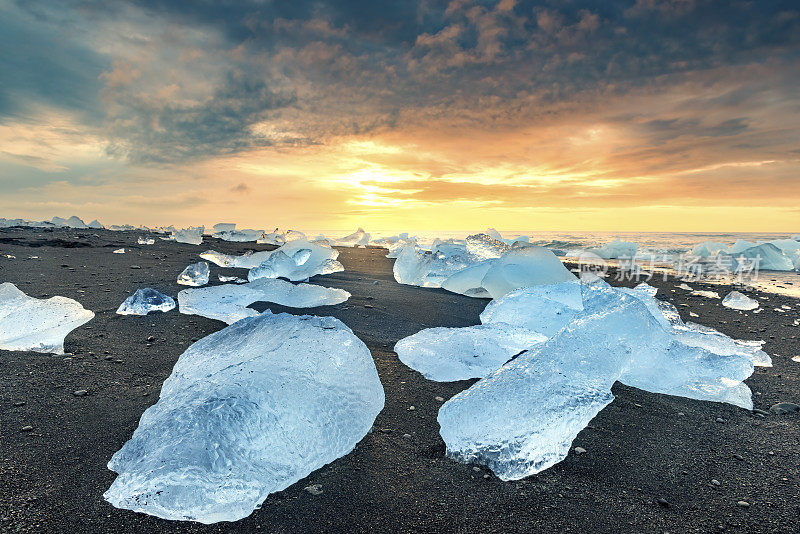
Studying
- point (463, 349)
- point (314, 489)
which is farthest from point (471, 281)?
point (314, 489)

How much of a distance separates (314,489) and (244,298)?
6.90 feet

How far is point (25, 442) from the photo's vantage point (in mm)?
1380

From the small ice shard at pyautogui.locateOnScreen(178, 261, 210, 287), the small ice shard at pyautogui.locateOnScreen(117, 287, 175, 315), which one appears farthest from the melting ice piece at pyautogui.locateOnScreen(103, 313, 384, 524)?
the small ice shard at pyautogui.locateOnScreen(178, 261, 210, 287)

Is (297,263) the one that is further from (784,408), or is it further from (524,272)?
(784,408)

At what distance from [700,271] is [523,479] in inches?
316

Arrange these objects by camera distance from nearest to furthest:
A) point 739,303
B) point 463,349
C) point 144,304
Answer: point 463,349
point 144,304
point 739,303

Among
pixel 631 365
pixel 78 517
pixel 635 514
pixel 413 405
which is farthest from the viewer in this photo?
→ pixel 631 365

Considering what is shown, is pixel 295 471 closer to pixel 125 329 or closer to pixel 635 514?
pixel 635 514

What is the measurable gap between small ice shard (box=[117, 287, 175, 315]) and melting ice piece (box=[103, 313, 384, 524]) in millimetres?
1222

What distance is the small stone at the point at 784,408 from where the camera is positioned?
1.87 meters

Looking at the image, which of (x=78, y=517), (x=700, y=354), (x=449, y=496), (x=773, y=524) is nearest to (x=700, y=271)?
(x=700, y=354)

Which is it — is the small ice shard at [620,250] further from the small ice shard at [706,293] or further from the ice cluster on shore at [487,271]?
the ice cluster on shore at [487,271]

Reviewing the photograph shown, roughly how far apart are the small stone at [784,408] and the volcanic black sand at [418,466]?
0.04m

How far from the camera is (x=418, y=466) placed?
1.37 m
